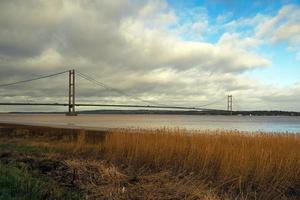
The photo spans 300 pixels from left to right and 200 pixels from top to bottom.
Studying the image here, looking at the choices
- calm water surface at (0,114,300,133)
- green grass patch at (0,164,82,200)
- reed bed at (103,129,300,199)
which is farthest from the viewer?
calm water surface at (0,114,300,133)

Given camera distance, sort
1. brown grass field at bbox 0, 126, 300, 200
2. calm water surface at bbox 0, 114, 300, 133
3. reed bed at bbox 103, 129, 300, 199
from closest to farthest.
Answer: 1. brown grass field at bbox 0, 126, 300, 200
2. reed bed at bbox 103, 129, 300, 199
3. calm water surface at bbox 0, 114, 300, 133

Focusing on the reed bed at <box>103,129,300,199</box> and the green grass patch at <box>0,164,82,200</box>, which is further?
the reed bed at <box>103,129,300,199</box>

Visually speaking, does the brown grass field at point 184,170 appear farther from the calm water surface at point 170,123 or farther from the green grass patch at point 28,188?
the calm water surface at point 170,123

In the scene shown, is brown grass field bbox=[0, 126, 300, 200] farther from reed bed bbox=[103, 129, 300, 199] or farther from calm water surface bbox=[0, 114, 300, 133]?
calm water surface bbox=[0, 114, 300, 133]

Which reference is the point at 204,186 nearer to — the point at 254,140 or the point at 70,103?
the point at 254,140

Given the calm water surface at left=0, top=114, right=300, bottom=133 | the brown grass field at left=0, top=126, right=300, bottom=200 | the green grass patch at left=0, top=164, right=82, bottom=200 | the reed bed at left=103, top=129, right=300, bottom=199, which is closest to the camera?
the green grass patch at left=0, top=164, right=82, bottom=200

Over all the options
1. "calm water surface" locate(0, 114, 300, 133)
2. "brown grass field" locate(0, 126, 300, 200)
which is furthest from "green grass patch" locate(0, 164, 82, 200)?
"calm water surface" locate(0, 114, 300, 133)

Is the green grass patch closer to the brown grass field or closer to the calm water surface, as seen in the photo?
the brown grass field

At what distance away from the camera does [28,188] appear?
276 inches

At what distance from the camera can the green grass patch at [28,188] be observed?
21.6 ft

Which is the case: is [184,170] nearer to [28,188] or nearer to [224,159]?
[224,159]

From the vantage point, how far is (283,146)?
1144cm

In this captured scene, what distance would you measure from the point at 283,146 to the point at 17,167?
7638mm

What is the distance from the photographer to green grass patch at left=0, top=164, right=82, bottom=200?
658 cm
